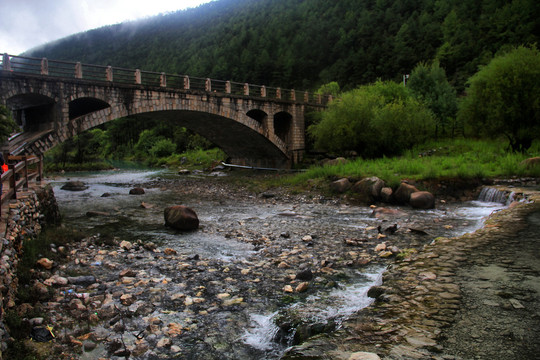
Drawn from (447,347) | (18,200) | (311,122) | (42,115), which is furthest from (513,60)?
(42,115)

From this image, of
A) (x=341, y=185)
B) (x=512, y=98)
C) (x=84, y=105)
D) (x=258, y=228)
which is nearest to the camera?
(x=258, y=228)

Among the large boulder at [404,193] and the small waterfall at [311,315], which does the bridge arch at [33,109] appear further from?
the small waterfall at [311,315]

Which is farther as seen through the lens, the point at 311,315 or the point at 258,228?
the point at 258,228

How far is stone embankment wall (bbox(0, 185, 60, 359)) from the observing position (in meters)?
5.95

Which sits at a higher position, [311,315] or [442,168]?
[442,168]

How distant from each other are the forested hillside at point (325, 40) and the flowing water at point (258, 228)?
45.7 m

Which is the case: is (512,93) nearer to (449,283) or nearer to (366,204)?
(366,204)

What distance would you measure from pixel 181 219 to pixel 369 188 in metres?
10.0

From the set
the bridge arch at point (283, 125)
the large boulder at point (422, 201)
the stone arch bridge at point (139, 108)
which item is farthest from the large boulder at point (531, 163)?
the bridge arch at point (283, 125)

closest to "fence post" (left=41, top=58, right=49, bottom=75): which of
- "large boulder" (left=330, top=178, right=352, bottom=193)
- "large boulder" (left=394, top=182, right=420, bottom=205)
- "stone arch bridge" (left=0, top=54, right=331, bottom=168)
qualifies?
"stone arch bridge" (left=0, top=54, right=331, bottom=168)

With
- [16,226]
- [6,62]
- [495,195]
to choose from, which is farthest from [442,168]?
[6,62]

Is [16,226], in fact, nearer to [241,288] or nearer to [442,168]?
[241,288]

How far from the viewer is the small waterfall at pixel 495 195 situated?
16366 mm

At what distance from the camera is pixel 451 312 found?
5.38 m
